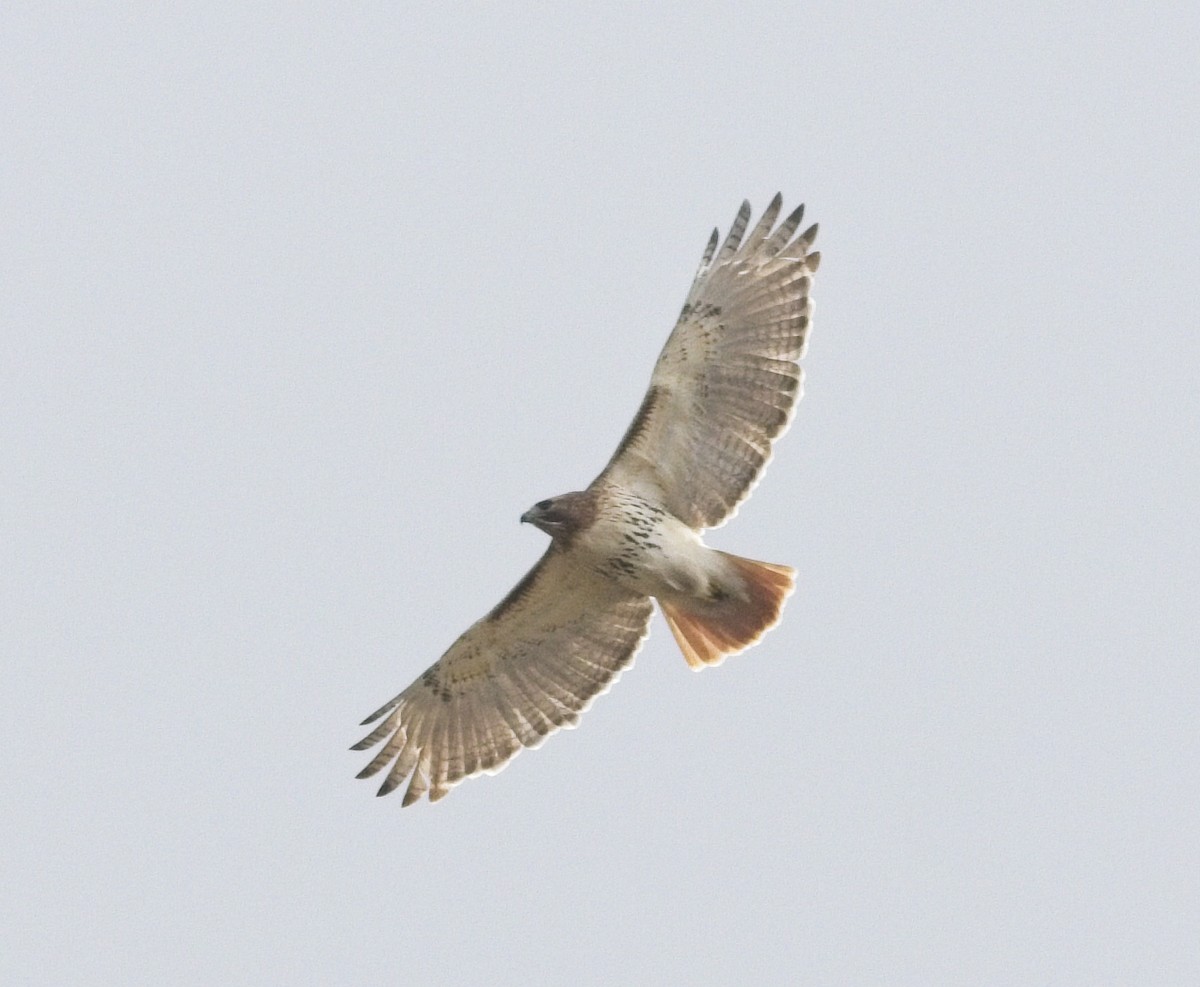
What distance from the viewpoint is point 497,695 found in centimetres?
1592

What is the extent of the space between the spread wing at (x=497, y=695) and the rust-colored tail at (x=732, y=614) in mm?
469

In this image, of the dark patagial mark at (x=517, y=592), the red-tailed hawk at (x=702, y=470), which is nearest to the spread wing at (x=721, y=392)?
the red-tailed hawk at (x=702, y=470)

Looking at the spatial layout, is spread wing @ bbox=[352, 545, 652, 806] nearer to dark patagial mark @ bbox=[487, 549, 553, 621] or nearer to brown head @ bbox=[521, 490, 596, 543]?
dark patagial mark @ bbox=[487, 549, 553, 621]

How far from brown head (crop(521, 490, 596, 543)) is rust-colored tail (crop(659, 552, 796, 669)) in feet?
2.96

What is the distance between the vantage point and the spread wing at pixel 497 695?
1575 centimetres

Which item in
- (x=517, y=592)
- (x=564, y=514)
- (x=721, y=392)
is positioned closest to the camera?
(x=564, y=514)

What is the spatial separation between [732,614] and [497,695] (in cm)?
186

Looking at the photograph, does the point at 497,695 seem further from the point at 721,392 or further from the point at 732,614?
the point at 721,392

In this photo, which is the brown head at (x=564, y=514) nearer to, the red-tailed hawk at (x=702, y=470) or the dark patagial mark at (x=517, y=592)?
the red-tailed hawk at (x=702, y=470)

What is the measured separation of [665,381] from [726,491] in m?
0.85

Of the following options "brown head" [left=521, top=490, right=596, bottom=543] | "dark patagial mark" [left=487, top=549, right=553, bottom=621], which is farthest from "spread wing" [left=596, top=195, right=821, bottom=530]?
"dark patagial mark" [left=487, top=549, right=553, bottom=621]

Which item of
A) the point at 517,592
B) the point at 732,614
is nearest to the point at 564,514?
the point at 517,592

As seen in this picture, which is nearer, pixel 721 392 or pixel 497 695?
pixel 721 392

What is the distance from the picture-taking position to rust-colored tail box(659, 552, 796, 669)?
1506cm
